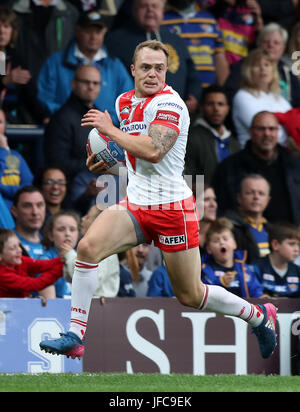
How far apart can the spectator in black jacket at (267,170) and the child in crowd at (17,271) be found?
3.01 meters

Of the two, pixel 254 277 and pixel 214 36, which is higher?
pixel 214 36

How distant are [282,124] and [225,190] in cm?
125

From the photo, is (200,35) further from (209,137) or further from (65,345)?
(65,345)

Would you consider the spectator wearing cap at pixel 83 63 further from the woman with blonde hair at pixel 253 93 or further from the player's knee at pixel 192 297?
the player's knee at pixel 192 297

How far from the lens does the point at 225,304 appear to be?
25.5 ft

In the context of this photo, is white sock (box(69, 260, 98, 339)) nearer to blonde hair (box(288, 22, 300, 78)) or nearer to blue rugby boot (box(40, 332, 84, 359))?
blue rugby boot (box(40, 332, 84, 359))

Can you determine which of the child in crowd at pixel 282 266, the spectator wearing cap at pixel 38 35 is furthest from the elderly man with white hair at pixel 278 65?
the child in crowd at pixel 282 266

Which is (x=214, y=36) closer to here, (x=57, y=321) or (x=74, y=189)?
(x=74, y=189)

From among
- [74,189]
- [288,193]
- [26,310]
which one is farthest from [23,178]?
[288,193]

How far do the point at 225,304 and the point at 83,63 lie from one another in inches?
197

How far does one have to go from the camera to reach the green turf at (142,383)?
737cm
